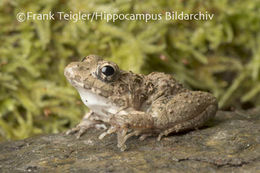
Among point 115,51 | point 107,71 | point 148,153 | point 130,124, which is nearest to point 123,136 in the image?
point 130,124

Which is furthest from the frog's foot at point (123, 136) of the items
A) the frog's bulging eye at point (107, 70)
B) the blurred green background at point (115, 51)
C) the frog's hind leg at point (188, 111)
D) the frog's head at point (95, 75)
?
the blurred green background at point (115, 51)

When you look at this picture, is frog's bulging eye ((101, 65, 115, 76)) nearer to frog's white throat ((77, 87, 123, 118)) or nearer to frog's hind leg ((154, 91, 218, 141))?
frog's white throat ((77, 87, 123, 118))

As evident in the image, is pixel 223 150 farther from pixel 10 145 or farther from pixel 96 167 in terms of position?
pixel 10 145

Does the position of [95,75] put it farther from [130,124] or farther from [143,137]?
[143,137]

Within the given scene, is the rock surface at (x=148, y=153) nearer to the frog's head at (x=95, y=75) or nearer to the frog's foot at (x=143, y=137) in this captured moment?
the frog's foot at (x=143, y=137)

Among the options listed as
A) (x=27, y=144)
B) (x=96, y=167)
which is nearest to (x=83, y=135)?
(x=27, y=144)

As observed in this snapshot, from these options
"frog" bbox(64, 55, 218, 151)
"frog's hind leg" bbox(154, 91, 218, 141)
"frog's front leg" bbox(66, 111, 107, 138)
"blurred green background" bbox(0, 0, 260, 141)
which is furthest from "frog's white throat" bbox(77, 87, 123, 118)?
"blurred green background" bbox(0, 0, 260, 141)
